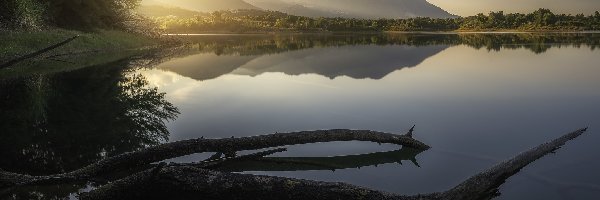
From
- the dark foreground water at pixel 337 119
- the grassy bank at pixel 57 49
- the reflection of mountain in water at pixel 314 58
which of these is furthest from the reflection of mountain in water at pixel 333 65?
the grassy bank at pixel 57 49

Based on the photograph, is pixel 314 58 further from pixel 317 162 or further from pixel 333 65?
pixel 317 162

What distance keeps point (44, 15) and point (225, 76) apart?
30.6 metres

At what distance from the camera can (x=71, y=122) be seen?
57.9 feet

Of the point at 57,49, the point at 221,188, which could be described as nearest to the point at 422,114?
the point at 221,188

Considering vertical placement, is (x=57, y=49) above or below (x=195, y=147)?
below

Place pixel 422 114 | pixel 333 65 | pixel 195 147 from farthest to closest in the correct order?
1. pixel 333 65
2. pixel 422 114
3. pixel 195 147

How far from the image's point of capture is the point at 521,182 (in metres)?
11.3

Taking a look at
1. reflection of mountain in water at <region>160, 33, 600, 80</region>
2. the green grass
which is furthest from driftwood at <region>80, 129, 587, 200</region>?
reflection of mountain in water at <region>160, 33, 600, 80</region>

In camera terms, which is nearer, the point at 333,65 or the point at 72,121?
the point at 72,121

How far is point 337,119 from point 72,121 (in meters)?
9.41

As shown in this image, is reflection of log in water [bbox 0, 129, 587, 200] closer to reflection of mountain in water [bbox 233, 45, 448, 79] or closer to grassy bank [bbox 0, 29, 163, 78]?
grassy bank [bbox 0, 29, 163, 78]

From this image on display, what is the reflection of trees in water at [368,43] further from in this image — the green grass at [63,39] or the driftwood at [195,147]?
the driftwood at [195,147]

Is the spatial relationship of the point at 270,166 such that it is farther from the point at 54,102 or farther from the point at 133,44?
the point at 133,44

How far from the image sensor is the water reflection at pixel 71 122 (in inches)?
502
